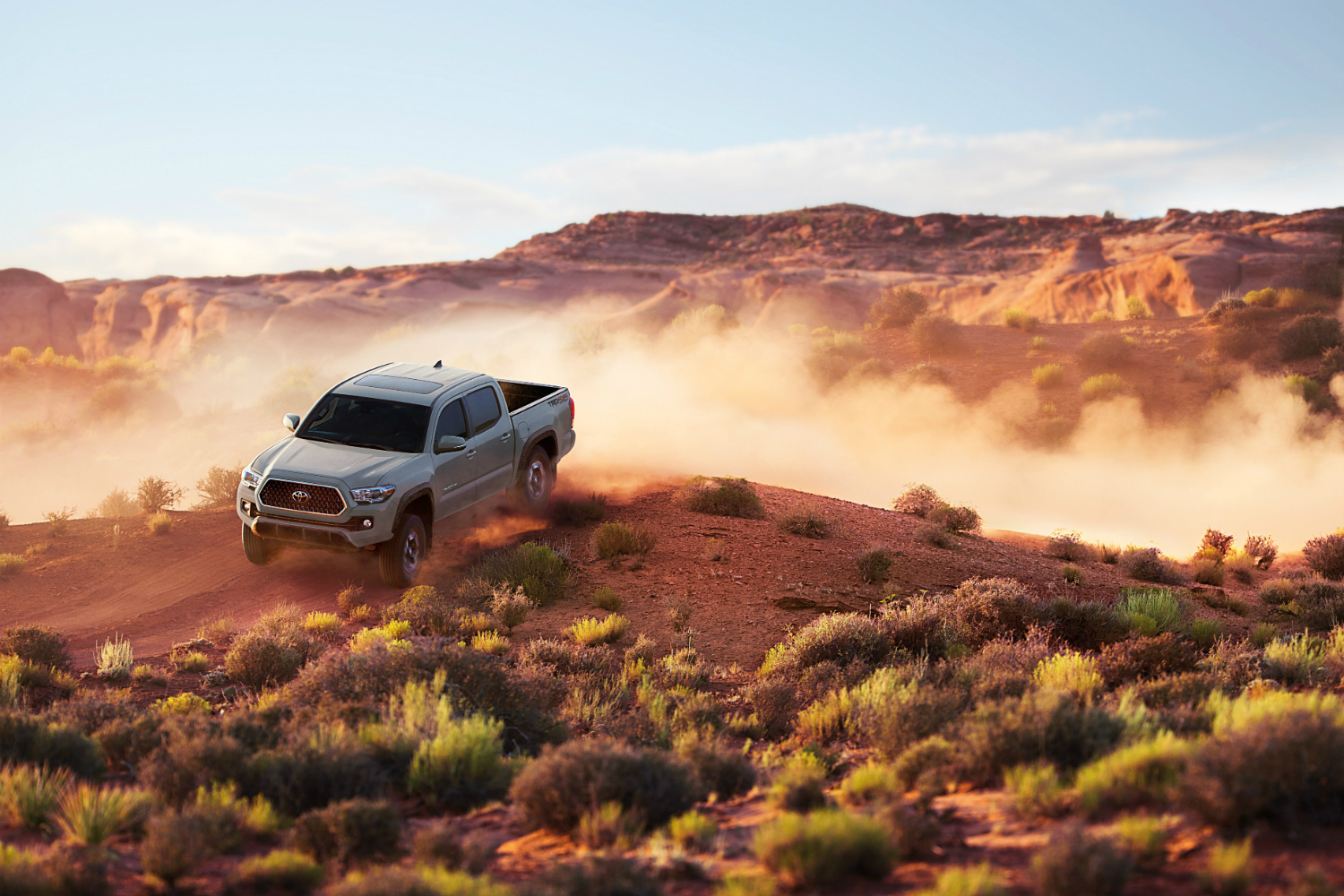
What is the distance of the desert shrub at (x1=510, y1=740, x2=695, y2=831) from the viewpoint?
4.72 metres

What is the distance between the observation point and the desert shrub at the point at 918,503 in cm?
1736

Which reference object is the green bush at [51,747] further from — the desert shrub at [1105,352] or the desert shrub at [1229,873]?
the desert shrub at [1105,352]

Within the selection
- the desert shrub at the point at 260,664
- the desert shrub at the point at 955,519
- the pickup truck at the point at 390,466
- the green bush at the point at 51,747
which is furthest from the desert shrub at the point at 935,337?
the green bush at the point at 51,747

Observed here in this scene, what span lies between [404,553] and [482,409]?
216cm

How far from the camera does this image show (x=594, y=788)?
4.70 m

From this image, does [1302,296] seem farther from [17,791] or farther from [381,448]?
[17,791]

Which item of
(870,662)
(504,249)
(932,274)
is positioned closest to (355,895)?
(870,662)

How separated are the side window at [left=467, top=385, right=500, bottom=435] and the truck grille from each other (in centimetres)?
207

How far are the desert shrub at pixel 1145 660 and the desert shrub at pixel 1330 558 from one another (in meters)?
9.47

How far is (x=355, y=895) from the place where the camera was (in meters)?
3.69

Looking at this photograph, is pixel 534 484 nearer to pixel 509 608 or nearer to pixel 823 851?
pixel 509 608

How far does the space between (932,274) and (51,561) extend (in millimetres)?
58684

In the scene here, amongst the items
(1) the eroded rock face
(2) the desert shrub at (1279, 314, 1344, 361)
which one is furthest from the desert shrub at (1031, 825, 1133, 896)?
(1) the eroded rock face

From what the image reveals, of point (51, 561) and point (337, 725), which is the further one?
point (51, 561)
